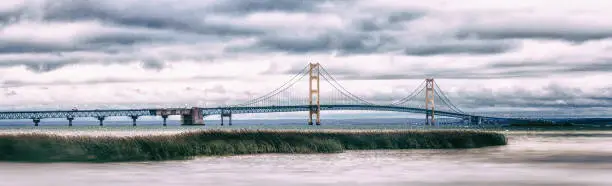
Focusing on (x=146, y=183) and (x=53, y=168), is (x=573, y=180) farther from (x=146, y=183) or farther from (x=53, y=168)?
(x=53, y=168)

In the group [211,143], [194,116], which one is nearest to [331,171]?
[211,143]

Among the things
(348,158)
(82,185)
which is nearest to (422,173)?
(348,158)

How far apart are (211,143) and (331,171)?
11147 millimetres

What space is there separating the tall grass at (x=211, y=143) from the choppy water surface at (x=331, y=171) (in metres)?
1.47

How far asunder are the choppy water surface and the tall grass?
1.47m

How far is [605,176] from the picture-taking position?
33.2 m

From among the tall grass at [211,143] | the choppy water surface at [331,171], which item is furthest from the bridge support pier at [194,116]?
the choppy water surface at [331,171]

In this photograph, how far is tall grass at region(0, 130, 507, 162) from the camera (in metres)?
38.5

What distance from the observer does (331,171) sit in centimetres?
3456

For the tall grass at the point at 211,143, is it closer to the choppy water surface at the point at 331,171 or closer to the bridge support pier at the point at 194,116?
the choppy water surface at the point at 331,171

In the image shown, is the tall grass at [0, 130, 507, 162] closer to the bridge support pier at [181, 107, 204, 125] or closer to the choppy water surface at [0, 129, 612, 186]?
the choppy water surface at [0, 129, 612, 186]

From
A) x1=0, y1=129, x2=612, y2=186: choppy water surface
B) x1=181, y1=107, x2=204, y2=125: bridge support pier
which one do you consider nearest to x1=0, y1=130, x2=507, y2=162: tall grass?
x1=0, y1=129, x2=612, y2=186: choppy water surface

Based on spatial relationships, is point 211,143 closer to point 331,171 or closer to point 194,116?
point 331,171

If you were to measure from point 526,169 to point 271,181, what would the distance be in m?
12.4
